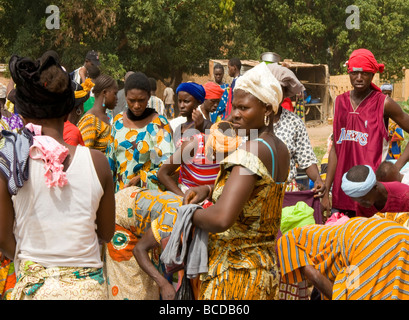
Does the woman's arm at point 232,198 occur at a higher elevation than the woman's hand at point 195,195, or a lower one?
higher

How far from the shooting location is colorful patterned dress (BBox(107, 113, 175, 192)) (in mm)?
5082

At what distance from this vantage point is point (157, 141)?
5121 millimetres

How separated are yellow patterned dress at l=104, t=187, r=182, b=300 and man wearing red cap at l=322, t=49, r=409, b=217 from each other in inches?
75.1

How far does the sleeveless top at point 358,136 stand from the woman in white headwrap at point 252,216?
2.40 m

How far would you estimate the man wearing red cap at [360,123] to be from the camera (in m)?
5.21

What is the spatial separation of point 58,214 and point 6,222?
0.22 m

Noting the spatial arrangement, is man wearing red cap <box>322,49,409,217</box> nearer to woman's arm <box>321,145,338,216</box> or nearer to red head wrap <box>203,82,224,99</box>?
woman's arm <box>321,145,338,216</box>

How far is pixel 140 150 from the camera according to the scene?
16.7 ft

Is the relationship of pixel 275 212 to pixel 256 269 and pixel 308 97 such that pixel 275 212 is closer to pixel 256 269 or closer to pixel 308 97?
pixel 256 269

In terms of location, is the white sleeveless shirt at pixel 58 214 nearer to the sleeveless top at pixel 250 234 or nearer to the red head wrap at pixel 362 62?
the sleeveless top at pixel 250 234

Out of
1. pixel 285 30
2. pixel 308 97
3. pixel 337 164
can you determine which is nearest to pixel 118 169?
pixel 337 164

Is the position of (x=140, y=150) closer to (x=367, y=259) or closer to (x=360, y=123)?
(x=360, y=123)

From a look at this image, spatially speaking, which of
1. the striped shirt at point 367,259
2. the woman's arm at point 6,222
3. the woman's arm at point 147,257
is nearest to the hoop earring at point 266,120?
the striped shirt at point 367,259
